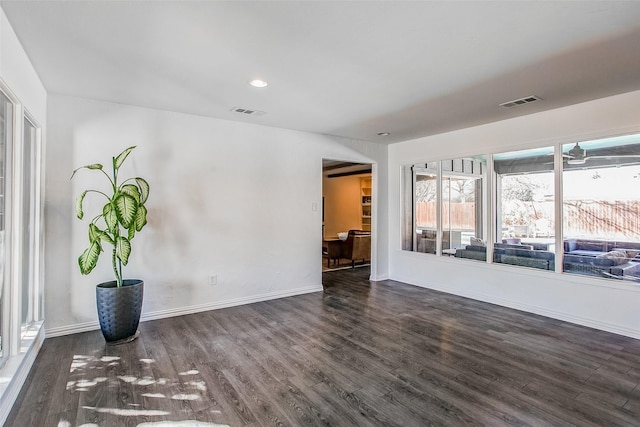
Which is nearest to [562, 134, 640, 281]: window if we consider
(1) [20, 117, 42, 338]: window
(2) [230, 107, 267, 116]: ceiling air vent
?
(2) [230, 107, 267, 116]: ceiling air vent

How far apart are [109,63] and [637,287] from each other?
538cm

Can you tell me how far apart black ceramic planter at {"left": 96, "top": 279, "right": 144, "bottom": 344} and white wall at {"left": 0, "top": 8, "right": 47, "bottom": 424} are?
1.75 feet

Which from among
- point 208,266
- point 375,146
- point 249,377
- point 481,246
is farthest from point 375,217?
point 249,377

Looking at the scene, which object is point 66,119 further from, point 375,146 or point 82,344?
point 375,146

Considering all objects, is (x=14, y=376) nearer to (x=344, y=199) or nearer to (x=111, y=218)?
(x=111, y=218)

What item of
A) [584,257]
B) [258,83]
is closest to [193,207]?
[258,83]

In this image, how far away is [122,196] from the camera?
3172 mm

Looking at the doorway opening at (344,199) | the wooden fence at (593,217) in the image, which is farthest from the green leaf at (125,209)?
the doorway opening at (344,199)

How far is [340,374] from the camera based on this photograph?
2631 mm

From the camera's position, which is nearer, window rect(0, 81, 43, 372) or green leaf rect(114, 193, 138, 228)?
window rect(0, 81, 43, 372)

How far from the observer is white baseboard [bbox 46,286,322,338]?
11.3 feet

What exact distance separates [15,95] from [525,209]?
5.34 meters

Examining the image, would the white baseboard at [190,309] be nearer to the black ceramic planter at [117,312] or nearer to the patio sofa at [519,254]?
the black ceramic planter at [117,312]

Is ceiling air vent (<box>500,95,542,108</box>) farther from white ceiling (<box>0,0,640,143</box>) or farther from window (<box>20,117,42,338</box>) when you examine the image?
window (<box>20,117,42,338</box>)
